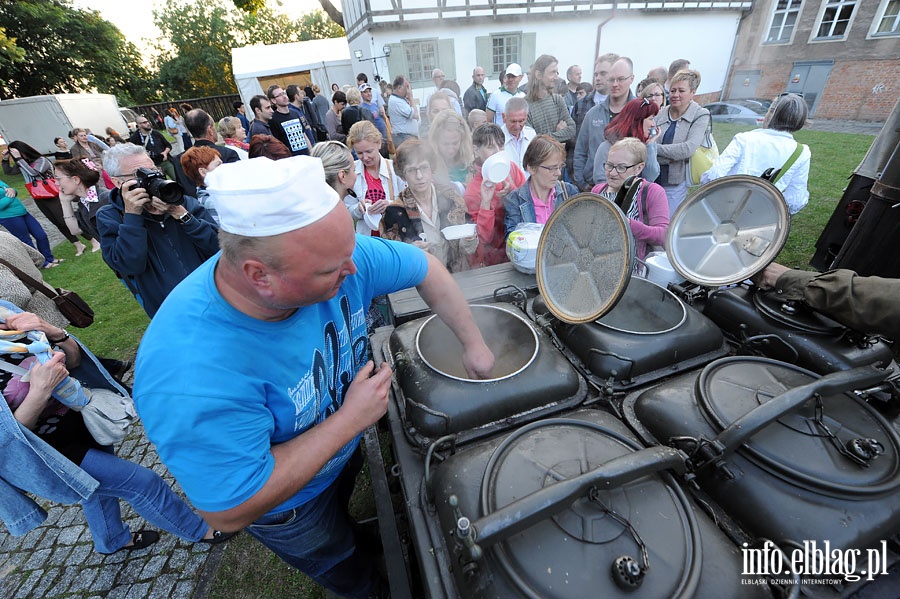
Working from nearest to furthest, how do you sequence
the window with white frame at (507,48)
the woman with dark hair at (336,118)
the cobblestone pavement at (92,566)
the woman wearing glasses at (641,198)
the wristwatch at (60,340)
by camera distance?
the wristwatch at (60,340) < the cobblestone pavement at (92,566) < the woman wearing glasses at (641,198) < the woman with dark hair at (336,118) < the window with white frame at (507,48)

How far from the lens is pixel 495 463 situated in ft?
3.83

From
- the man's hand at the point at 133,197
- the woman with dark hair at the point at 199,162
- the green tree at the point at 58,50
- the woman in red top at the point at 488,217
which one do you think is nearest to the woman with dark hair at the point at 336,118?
the woman with dark hair at the point at 199,162

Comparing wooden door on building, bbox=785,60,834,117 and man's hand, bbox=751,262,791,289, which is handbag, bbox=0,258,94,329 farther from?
wooden door on building, bbox=785,60,834,117

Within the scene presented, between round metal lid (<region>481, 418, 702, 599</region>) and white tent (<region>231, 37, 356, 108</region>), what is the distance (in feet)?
67.9

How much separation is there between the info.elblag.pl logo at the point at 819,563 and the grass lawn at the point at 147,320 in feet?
7.77

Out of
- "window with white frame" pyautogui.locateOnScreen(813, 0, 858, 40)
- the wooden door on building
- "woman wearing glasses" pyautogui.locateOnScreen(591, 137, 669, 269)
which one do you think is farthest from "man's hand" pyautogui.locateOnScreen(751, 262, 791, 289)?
the wooden door on building

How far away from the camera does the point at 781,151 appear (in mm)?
3391

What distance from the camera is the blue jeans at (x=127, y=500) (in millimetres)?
2072

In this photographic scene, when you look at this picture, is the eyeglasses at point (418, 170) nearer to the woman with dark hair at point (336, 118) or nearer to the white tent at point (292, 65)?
the woman with dark hair at point (336, 118)

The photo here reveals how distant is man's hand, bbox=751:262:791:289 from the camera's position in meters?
1.70

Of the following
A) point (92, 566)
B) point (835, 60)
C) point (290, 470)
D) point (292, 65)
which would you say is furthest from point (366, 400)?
point (292, 65)

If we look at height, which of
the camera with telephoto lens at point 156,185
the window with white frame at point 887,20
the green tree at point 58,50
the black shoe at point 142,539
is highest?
the green tree at point 58,50

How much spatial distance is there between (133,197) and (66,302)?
1.11m

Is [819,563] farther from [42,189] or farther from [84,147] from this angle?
[84,147]
